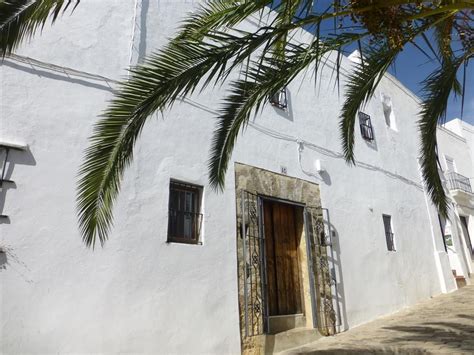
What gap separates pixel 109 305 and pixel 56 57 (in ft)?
9.46

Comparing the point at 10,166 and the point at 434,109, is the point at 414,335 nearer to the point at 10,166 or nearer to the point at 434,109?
the point at 434,109

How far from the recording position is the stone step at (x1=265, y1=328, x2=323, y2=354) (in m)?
5.07

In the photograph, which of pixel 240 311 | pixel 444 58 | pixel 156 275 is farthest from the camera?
pixel 240 311

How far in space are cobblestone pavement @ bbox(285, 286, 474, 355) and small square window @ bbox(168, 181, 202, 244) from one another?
2.10 m

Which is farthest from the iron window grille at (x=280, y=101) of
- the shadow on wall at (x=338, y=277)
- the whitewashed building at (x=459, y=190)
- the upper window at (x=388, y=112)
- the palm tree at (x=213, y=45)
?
the whitewashed building at (x=459, y=190)

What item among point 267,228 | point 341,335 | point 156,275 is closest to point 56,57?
point 156,275

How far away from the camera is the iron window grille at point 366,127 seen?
8.59 meters

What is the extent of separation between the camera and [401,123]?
1023 cm

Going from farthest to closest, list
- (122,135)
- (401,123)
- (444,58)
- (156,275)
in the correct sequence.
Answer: (401,123) < (156,275) < (444,58) < (122,135)

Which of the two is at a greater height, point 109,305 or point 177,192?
point 177,192

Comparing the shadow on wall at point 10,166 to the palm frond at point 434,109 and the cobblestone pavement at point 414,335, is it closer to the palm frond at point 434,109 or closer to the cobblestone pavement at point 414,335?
the cobblestone pavement at point 414,335

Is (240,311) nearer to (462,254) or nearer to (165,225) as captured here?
(165,225)

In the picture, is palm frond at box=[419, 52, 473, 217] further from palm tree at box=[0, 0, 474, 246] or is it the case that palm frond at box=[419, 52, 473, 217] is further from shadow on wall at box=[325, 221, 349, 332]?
shadow on wall at box=[325, 221, 349, 332]

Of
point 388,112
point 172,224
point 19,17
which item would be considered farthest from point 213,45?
point 388,112
